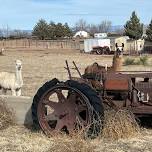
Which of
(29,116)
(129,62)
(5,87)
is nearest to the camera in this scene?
(29,116)

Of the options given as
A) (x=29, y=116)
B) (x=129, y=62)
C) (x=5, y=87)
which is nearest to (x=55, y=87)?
(x=29, y=116)

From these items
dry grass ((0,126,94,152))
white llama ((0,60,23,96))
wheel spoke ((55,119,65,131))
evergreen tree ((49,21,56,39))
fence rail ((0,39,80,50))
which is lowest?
dry grass ((0,126,94,152))

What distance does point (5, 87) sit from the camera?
46.5ft

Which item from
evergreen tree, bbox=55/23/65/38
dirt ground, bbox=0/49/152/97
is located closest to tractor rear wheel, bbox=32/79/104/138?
dirt ground, bbox=0/49/152/97

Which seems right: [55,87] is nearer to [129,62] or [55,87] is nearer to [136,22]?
[129,62]

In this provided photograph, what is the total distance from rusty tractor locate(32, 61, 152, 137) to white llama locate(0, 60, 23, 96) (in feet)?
16.5

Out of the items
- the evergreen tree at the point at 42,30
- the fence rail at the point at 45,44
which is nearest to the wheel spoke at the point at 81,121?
the fence rail at the point at 45,44

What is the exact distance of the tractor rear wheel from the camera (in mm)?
8086

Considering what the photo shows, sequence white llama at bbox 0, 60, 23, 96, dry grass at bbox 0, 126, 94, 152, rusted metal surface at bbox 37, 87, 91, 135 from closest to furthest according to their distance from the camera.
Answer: dry grass at bbox 0, 126, 94, 152, rusted metal surface at bbox 37, 87, 91, 135, white llama at bbox 0, 60, 23, 96

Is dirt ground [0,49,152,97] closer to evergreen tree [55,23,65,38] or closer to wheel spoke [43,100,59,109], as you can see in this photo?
wheel spoke [43,100,59,109]

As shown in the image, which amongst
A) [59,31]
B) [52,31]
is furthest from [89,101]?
[59,31]

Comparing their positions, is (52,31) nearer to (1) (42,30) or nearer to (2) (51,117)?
(1) (42,30)

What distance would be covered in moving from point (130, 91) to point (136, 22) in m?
90.1

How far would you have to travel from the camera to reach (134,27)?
9656 centimetres
